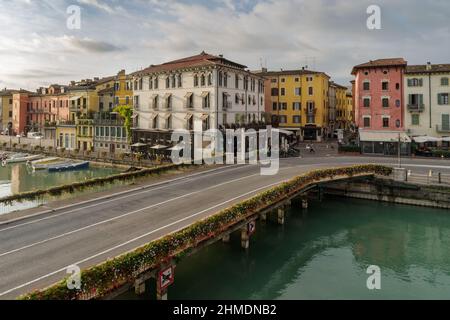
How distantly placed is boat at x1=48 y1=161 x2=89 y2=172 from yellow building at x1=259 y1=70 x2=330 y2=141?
39.5 meters

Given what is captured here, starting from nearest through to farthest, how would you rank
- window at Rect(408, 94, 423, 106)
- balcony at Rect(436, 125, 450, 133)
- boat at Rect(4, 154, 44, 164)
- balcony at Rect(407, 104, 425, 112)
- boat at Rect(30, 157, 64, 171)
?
balcony at Rect(436, 125, 450, 133) → balcony at Rect(407, 104, 425, 112) → window at Rect(408, 94, 423, 106) → boat at Rect(30, 157, 64, 171) → boat at Rect(4, 154, 44, 164)

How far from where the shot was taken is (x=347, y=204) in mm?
41844

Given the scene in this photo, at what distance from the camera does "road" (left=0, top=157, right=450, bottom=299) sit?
52.5ft

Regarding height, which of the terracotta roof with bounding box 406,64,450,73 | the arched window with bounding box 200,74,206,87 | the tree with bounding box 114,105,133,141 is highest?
the terracotta roof with bounding box 406,64,450,73

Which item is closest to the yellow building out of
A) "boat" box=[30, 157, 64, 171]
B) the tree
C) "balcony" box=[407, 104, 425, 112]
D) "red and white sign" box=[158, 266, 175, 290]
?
"balcony" box=[407, 104, 425, 112]

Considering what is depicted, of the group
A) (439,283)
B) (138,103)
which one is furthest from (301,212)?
(138,103)

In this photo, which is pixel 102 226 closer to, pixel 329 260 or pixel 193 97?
pixel 329 260

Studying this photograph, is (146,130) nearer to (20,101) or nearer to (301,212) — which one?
(301,212)

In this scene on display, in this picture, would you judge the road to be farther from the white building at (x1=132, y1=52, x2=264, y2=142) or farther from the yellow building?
the yellow building

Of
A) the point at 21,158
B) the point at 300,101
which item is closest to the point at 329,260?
the point at 300,101

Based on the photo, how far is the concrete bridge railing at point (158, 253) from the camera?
44.2 ft
